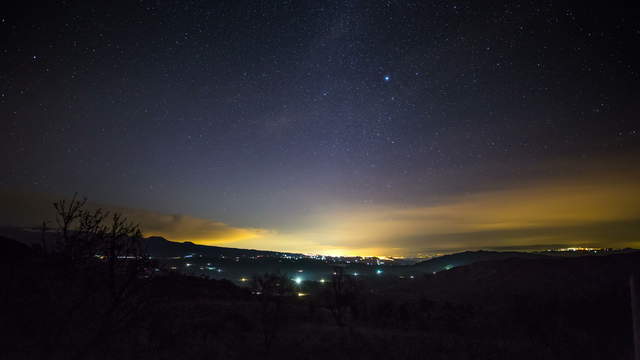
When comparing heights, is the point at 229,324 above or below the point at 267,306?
below

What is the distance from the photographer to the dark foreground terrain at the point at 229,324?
29.4ft

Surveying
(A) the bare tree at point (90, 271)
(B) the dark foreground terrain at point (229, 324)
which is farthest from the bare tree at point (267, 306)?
(A) the bare tree at point (90, 271)

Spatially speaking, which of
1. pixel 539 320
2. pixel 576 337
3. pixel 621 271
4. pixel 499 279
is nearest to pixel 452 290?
pixel 499 279

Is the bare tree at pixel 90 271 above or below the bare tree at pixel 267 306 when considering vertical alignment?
above

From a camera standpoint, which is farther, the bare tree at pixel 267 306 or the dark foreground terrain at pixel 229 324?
the bare tree at pixel 267 306

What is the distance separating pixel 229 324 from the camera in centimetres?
3092

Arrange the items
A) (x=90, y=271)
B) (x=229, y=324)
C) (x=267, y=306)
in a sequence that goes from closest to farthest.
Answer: (x=90, y=271)
(x=229, y=324)
(x=267, y=306)

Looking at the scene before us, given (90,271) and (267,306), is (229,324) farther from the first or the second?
(90,271)

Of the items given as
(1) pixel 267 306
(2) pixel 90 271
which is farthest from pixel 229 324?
(2) pixel 90 271

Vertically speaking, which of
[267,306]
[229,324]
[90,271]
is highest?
[90,271]

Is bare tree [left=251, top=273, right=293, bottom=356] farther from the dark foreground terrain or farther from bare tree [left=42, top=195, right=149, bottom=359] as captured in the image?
bare tree [left=42, top=195, right=149, bottom=359]

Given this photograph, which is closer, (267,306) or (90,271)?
(90,271)

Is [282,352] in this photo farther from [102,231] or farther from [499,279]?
[499,279]

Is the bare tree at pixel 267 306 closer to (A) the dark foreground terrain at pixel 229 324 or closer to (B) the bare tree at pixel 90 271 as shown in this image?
(A) the dark foreground terrain at pixel 229 324
